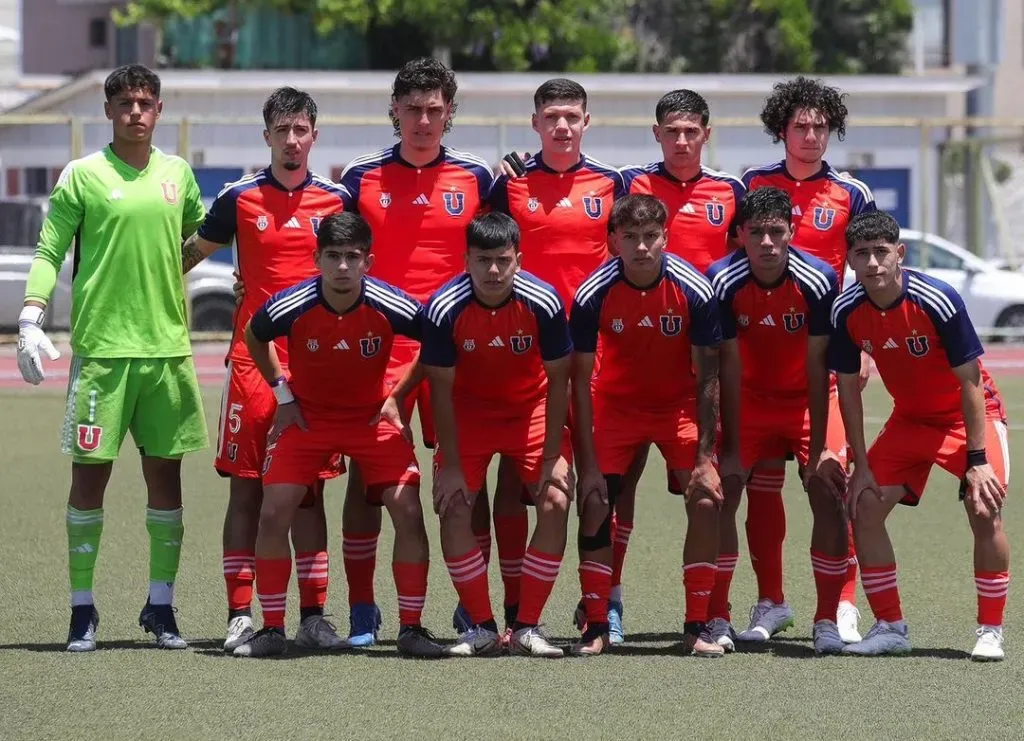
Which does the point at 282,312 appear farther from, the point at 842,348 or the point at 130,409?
the point at 842,348

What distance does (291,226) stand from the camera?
809 centimetres

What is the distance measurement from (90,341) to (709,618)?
2814mm

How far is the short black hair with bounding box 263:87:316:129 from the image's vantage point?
26.1ft

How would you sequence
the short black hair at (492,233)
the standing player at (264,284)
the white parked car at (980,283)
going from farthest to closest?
the white parked car at (980,283) < the standing player at (264,284) < the short black hair at (492,233)

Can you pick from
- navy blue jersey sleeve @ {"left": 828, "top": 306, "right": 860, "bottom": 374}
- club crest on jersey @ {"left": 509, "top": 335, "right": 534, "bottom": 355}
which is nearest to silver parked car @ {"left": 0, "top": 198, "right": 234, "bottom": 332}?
club crest on jersey @ {"left": 509, "top": 335, "right": 534, "bottom": 355}

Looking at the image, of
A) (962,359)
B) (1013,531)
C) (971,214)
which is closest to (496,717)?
(962,359)

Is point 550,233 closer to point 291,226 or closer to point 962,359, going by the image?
point 291,226

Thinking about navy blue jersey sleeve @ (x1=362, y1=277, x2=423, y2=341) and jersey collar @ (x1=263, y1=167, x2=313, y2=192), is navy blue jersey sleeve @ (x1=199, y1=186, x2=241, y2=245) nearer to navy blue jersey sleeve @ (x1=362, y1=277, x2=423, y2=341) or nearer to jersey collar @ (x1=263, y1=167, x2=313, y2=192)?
jersey collar @ (x1=263, y1=167, x2=313, y2=192)

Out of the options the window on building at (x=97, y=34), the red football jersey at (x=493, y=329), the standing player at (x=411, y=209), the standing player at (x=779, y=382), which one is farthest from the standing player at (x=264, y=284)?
the window on building at (x=97, y=34)

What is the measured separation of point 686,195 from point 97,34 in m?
39.4

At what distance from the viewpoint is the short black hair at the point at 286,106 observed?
7.96m

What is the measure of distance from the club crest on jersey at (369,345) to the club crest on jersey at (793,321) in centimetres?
170

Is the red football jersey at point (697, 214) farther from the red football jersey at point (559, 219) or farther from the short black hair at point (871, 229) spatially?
the short black hair at point (871, 229)

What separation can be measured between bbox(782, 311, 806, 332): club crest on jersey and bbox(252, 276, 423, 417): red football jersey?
154 centimetres
